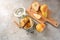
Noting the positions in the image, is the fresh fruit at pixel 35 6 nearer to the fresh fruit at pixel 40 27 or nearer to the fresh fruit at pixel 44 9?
the fresh fruit at pixel 44 9

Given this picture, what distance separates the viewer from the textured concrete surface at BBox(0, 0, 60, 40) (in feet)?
4.56

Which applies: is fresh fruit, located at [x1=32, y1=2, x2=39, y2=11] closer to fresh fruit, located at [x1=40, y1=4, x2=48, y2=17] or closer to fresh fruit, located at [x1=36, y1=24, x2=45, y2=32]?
fresh fruit, located at [x1=40, y1=4, x2=48, y2=17]

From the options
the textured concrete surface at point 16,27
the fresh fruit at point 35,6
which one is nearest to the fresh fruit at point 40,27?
the textured concrete surface at point 16,27

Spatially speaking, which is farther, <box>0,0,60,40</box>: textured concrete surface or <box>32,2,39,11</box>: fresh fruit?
<box>32,2,39,11</box>: fresh fruit

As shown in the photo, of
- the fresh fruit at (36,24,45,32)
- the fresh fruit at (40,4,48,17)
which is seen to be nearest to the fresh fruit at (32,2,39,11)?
the fresh fruit at (40,4,48,17)

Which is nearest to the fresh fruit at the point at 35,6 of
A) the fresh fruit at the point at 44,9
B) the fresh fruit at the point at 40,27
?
the fresh fruit at the point at 44,9

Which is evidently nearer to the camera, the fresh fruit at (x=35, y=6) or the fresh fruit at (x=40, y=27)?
the fresh fruit at (x=40, y=27)

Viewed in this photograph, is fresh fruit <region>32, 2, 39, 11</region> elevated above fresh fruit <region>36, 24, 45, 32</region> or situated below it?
above

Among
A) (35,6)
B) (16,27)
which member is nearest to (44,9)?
(35,6)

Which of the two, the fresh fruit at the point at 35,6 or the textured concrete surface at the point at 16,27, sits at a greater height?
the fresh fruit at the point at 35,6

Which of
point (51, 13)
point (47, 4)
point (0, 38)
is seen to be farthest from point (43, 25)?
point (0, 38)

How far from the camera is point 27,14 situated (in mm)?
1523

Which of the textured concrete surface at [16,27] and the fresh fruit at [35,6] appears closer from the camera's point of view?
the textured concrete surface at [16,27]

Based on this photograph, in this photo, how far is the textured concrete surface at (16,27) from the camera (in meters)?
1.39
